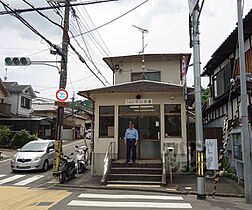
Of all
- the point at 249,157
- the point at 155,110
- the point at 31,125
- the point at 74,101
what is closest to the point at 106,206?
Result: the point at 249,157

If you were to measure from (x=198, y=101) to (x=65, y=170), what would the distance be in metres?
6.49

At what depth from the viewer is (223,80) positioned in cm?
1575

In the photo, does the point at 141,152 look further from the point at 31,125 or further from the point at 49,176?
the point at 31,125

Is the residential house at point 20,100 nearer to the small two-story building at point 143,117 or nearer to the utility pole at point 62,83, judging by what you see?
the small two-story building at point 143,117

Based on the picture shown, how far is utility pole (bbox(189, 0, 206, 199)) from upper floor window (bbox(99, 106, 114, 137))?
574cm

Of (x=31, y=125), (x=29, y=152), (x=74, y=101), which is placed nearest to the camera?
(x=29, y=152)

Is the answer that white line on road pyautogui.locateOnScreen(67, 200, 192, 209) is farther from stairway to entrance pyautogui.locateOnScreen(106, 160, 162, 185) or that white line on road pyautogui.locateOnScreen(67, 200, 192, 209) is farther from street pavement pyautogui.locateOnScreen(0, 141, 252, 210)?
stairway to entrance pyautogui.locateOnScreen(106, 160, 162, 185)

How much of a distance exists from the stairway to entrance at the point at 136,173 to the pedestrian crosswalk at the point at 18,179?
3791 millimetres

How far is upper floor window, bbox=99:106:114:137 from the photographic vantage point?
13.7 metres

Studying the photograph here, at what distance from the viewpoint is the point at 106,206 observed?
7.55 m

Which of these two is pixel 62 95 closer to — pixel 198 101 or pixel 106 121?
pixel 106 121

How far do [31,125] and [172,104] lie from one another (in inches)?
859

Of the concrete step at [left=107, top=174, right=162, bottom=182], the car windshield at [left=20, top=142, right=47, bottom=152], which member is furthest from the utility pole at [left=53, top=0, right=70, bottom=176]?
the car windshield at [left=20, top=142, right=47, bottom=152]

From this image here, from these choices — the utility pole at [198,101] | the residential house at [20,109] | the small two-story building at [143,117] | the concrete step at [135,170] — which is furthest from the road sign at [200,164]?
the residential house at [20,109]
